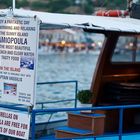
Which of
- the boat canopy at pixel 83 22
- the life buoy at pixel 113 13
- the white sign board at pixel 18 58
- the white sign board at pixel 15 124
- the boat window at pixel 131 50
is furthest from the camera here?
the boat window at pixel 131 50

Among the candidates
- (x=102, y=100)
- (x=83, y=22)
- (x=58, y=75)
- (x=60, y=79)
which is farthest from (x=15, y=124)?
(x=58, y=75)

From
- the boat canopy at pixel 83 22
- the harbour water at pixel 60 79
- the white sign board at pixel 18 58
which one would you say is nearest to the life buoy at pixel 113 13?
the boat canopy at pixel 83 22

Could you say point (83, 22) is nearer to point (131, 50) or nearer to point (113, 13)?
point (113, 13)

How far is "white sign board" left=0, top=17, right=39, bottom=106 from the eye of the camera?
338 inches

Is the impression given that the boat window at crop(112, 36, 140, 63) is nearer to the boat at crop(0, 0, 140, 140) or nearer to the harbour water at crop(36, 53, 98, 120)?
the boat at crop(0, 0, 140, 140)

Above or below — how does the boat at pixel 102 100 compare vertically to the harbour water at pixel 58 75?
above

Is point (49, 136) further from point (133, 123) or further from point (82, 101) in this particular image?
point (133, 123)

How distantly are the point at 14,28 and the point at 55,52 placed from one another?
466 ft

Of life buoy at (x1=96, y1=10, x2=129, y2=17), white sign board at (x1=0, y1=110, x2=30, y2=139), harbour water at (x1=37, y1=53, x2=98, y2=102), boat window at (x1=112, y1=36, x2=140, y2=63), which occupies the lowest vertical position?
harbour water at (x1=37, y1=53, x2=98, y2=102)

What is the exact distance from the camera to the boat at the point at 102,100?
8938mm

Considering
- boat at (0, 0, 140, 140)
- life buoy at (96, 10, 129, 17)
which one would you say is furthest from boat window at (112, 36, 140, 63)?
life buoy at (96, 10, 129, 17)

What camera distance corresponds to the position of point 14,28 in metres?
8.82

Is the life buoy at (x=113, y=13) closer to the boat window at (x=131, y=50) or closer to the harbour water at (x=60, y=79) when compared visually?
the boat window at (x=131, y=50)

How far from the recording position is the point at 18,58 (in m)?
8.73
